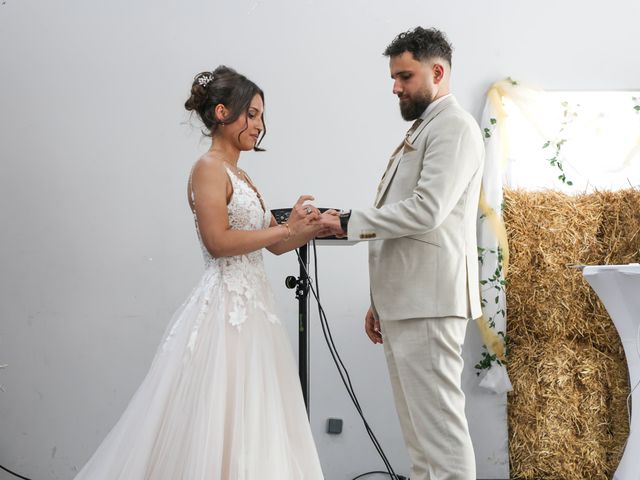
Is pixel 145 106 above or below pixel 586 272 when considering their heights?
above

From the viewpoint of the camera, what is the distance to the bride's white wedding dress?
2104mm

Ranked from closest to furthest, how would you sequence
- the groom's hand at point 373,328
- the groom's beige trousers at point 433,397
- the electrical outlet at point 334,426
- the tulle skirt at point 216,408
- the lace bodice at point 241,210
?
the tulle skirt at point 216,408 < the groom's beige trousers at point 433,397 < the lace bodice at point 241,210 < the groom's hand at point 373,328 < the electrical outlet at point 334,426

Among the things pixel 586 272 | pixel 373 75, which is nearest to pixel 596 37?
pixel 373 75

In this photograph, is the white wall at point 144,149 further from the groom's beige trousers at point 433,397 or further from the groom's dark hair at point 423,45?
the groom's beige trousers at point 433,397

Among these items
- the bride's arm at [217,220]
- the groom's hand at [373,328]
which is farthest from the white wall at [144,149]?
the bride's arm at [217,220]

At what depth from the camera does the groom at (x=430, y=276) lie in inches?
90.1

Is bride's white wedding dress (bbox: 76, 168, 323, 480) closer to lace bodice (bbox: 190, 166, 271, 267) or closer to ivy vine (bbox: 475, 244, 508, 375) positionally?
lace bodice (bbox: 190, 166, 271, 267)

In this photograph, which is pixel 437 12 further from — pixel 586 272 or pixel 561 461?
pixel 561 461

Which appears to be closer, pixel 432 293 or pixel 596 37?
pixel 432 293

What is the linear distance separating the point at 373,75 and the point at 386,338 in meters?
1.66

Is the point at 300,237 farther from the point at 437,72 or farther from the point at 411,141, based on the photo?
the point at 437,72

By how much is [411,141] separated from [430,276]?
487 mm

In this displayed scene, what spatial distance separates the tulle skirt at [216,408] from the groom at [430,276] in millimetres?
355

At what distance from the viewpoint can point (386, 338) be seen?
8.02ft
